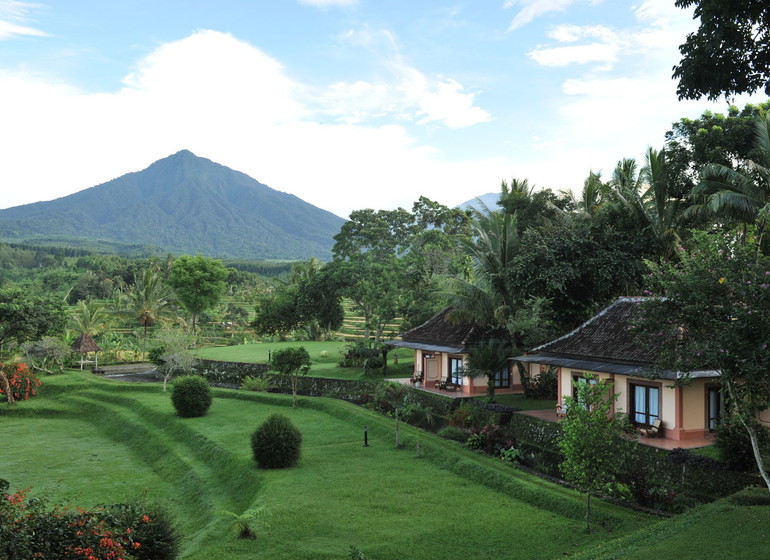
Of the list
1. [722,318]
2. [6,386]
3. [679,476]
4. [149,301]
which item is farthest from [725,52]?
[149,301]

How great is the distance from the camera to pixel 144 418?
24.4 m

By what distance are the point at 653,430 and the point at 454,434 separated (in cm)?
596

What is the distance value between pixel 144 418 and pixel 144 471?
6573 millimetres

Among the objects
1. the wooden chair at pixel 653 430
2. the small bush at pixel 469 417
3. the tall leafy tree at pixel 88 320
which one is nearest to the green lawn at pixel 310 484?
the small bush at pixel 469 417

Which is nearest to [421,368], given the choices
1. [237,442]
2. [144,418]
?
[237,442]

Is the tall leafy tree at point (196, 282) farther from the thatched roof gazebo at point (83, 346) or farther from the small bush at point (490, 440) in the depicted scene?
the small bush at point (490, 440)

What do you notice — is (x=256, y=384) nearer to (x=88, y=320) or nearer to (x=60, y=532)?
(x=88, y=320)

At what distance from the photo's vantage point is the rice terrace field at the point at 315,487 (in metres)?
10.8

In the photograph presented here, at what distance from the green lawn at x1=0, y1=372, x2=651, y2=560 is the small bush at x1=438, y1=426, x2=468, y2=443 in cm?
49

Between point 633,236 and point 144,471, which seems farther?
point 633,236

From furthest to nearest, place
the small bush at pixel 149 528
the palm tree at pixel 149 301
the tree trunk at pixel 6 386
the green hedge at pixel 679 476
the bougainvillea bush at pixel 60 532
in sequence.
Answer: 1. the palm tree at pixel 149 301
2. the tree trunk at pixel 6 386
3. the green hedge at pixel 679 476
4. the small bush at pixel 149 528
5. the bougainvillea bush at pixel 60 532

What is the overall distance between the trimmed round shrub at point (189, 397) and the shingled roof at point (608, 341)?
13289 mm

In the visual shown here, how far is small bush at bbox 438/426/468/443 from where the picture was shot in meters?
18.5

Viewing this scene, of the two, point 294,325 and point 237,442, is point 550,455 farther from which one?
point 294,325
